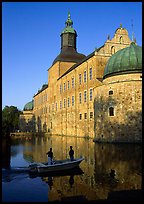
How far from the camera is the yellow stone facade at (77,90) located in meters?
39.4

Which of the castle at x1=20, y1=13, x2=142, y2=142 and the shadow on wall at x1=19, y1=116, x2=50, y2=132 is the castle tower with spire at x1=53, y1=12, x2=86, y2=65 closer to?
the castle at x1=20, y1=13, x2=142, y2=142

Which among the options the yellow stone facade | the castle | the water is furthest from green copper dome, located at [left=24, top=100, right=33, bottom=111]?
the water

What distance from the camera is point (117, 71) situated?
1192 inches

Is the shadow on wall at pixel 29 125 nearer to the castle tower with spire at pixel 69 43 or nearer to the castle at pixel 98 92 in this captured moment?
the castle at pixel 98 92

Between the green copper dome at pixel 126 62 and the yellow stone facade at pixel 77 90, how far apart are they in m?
2.86

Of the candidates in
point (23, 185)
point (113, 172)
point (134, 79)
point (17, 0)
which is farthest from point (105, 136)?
point (17, 0)

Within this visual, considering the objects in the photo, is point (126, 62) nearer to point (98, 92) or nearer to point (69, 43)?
point (98, 92)

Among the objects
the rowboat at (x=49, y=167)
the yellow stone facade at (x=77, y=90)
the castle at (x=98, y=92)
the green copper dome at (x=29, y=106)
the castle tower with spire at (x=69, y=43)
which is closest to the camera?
the rowboat at (x=49, y=167)

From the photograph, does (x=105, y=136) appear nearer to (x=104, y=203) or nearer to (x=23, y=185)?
(x=23, y=185)

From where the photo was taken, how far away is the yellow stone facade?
39375mm

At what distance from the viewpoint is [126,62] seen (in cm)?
2997

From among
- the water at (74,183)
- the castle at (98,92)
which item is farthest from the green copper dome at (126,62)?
the water at (74,183)

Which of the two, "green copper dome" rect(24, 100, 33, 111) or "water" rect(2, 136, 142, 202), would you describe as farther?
"green copper dome" rect(24, 100, 33, 111)

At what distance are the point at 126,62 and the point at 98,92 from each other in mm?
5419
